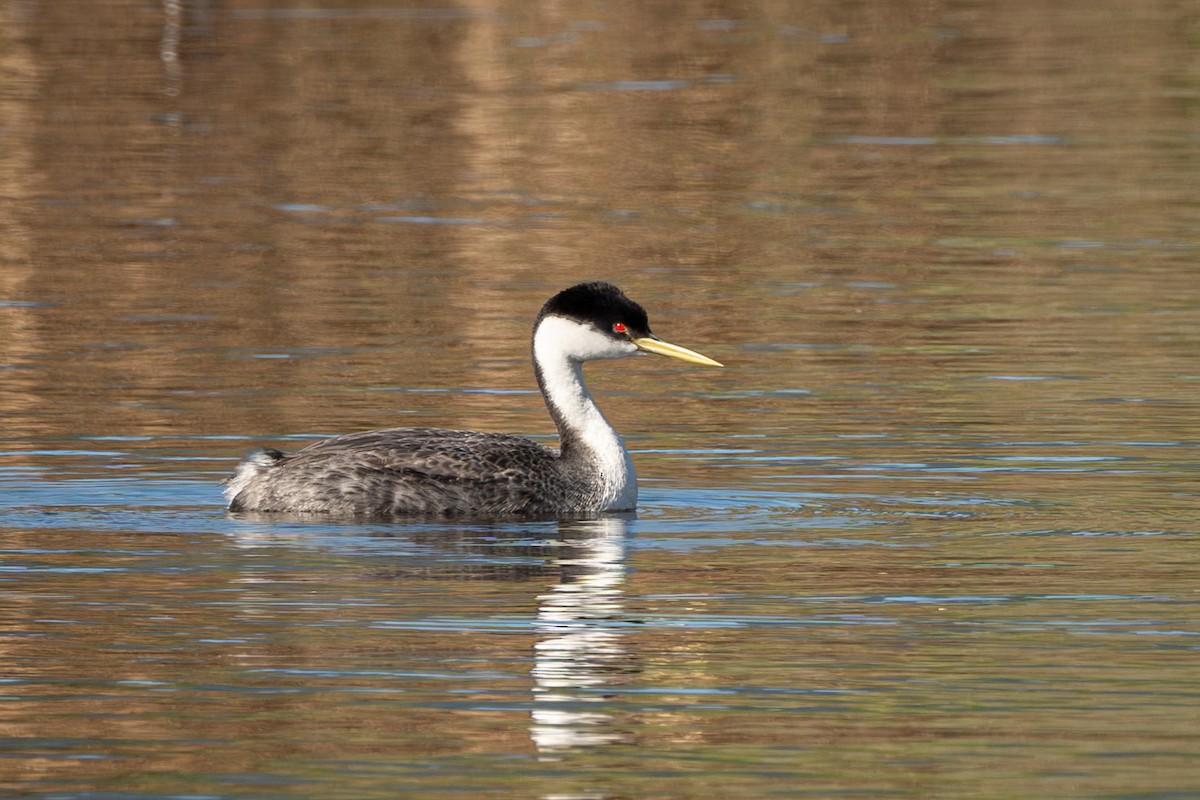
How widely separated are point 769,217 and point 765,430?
34.3ft

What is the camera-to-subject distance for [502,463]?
14656mm

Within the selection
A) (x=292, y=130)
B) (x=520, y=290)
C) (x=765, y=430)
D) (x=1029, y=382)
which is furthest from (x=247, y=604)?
(x=292, y=130)

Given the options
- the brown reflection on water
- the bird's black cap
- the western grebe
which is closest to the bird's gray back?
the western grebe

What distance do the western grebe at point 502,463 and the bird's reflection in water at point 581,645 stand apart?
1.43 ft

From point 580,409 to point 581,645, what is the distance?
3.87 m

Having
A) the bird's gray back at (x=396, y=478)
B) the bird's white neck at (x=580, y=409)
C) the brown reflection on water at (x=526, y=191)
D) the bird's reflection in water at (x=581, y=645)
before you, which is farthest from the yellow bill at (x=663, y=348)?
the brown reflection on water at (x=526, y=191)

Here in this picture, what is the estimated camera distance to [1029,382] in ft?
60.0

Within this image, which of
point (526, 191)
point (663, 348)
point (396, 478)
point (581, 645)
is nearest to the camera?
point (581, 645)

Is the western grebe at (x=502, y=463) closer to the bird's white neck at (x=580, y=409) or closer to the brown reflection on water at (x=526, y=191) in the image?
the bird's white neck at (x=580, y=409)

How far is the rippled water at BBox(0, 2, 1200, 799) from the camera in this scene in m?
10.0

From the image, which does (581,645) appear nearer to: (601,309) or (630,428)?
(601,309)

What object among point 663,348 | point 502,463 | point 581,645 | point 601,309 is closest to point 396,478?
point 502,463

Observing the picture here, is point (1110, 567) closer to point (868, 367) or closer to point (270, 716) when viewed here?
point (270, 716)

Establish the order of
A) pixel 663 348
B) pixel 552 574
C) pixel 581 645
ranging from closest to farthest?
pixel 581 645 → pixel 552 574 → pixel 663 348
